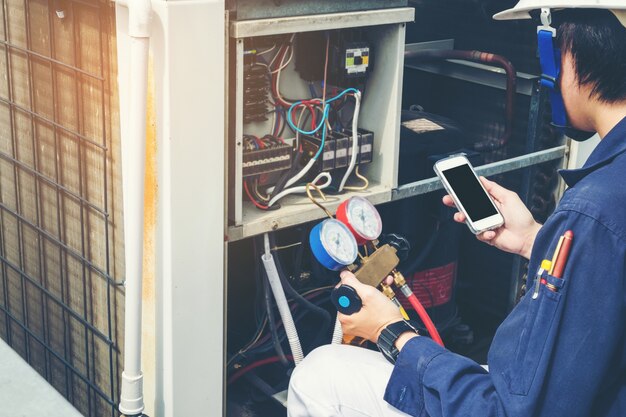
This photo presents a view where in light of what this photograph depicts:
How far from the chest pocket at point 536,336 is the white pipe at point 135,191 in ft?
2.87

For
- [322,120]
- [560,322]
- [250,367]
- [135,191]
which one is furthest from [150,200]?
[560,322]

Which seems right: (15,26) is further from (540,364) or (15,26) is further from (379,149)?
(540,364)

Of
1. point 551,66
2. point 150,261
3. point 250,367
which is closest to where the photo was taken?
point 551,66

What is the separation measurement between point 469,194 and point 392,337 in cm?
49

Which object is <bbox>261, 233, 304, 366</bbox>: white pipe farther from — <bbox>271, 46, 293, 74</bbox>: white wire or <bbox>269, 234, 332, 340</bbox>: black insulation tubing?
<bbox>271, 46, 293, 74</bbox>: white wire

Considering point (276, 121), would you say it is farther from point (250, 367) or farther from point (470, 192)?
point (250, 367)

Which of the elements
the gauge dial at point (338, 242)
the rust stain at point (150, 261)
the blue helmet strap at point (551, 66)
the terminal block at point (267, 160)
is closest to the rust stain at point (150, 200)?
the rust stain at point (150, 261)

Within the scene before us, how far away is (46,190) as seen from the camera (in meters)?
2.47

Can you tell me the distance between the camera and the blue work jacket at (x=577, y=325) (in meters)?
1.47

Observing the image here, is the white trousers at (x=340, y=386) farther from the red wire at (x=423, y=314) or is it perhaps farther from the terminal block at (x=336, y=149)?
the terminal block at (x=336, y=149)

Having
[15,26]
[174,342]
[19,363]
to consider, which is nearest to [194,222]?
[174,342]

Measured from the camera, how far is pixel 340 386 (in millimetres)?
1979

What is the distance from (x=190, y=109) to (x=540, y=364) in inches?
36.5

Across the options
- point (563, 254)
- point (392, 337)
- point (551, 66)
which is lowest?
point (392, 337)
